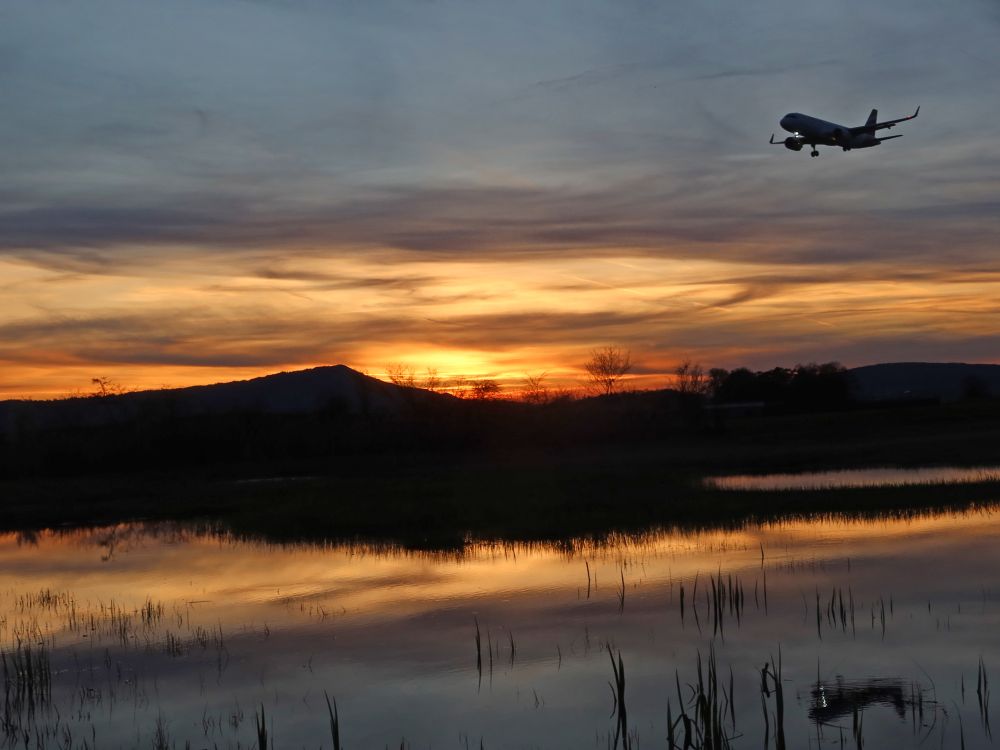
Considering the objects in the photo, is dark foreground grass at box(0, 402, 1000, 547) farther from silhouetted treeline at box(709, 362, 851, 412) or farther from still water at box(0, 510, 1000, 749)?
silhouetted treeline at box(709, 362, 851, 412)

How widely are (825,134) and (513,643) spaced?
53.3 meters

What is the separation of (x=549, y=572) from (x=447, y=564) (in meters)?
2.69

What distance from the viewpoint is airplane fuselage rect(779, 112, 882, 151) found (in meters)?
61.3

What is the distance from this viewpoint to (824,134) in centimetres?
6212

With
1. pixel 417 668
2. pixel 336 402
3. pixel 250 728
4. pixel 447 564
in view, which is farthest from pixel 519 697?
pixel 336 402

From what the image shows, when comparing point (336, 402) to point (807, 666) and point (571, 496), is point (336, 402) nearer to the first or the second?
point (571, 496)

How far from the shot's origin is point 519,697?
1276 cm

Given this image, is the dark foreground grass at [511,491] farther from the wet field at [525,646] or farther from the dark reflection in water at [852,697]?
the dark reflection in water at [852,697]

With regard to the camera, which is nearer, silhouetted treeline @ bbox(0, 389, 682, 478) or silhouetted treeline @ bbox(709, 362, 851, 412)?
silhouetted treeline @ bbox(0, 389, 682, 478)

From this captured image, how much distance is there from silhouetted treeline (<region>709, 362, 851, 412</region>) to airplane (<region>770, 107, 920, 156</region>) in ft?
162

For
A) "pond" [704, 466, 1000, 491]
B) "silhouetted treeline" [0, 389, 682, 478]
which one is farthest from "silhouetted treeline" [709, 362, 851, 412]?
"pond" [704, 466, 1000, 491]

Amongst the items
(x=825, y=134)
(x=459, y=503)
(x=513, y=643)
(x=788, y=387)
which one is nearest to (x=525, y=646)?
(x=513, y=643)

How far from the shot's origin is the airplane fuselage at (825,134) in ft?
201

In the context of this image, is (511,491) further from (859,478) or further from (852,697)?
(852,697)
